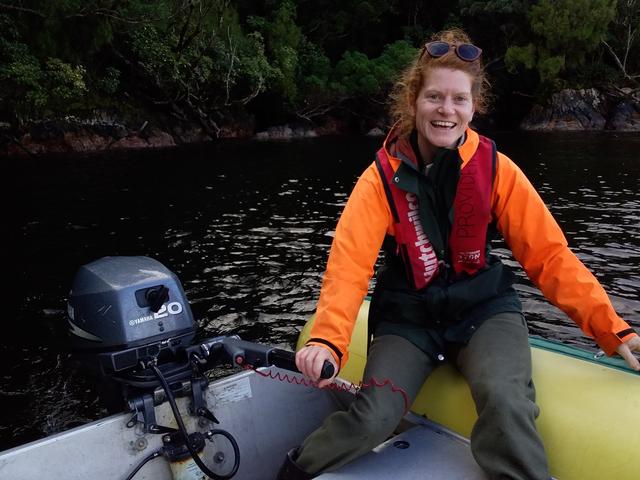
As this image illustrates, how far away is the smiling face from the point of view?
7.91 ft

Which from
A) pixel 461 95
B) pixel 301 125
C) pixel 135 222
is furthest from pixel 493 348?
pixel 301 125

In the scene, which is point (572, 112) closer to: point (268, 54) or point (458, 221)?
point (268, 54)

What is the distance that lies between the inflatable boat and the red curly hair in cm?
109

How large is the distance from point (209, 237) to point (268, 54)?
18.1m

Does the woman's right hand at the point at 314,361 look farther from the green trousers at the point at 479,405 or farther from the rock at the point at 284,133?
the rock at the point at 284,133

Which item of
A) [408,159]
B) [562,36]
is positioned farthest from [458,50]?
[562,36]

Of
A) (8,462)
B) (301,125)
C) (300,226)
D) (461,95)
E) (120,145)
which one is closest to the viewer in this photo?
(8,462)

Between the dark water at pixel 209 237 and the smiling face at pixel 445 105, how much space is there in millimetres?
2696

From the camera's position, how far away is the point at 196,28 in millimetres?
20766

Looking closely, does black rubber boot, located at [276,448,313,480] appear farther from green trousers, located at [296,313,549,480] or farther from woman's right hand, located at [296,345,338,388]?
woman's right hand, located at [296,345,338,388]

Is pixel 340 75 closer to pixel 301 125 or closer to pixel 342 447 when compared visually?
pixel 301 125

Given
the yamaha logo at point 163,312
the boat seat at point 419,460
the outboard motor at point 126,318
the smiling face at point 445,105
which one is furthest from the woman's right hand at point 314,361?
the smiling face at point 445,105

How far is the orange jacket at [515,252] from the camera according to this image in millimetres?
2229

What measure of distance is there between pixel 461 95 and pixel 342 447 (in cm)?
145
